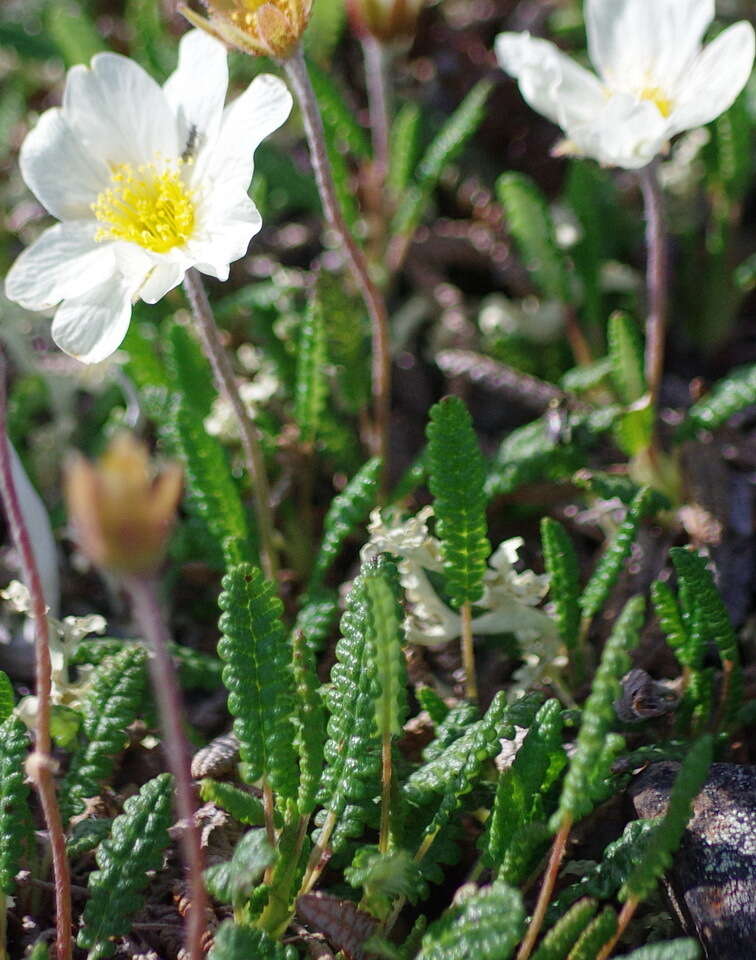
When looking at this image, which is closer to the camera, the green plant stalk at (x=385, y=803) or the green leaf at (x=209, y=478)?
the green plant stalk at (x=385, y=803)

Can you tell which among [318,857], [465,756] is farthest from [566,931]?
[318,857]

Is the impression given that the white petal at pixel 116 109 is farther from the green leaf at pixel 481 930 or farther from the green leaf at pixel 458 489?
the green leaf at pixel 481 930

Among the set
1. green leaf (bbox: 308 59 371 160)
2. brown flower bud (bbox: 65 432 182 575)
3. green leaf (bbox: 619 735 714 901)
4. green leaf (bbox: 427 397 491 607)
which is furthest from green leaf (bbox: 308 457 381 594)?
green leaf (bbox: 308 59 371 160)

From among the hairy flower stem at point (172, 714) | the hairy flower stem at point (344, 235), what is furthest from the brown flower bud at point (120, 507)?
the hairy flower stem at point (344, 235)

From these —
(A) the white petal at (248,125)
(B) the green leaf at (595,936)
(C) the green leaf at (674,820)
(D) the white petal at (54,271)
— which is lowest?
(B) the green leaf at (595,936)

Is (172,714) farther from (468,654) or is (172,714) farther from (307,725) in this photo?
(468,654)

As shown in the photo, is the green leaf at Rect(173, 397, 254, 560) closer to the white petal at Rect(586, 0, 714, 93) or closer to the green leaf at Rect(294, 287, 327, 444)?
the green leaf at Rect(294, 287, 327, 444)
